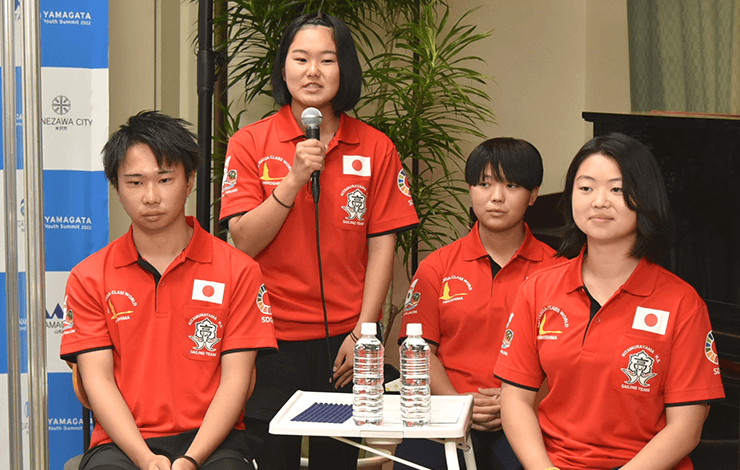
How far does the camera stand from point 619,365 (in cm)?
164

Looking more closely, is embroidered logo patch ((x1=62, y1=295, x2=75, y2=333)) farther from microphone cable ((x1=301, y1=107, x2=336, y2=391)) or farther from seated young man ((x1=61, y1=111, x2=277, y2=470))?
microphone cable ((x1=301, y1=107, x2=336, y2=391))

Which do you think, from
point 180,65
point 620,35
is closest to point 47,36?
point 180,65

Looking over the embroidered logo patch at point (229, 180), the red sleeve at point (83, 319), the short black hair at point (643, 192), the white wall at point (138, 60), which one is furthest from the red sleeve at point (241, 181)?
the white wall at point (138, 60)

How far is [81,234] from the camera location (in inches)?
110

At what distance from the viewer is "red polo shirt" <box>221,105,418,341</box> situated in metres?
1.96

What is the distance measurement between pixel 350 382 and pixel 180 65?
186 centimetres

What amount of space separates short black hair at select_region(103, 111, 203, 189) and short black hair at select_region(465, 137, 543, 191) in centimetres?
76

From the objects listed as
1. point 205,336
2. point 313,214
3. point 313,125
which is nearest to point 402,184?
point 313,214

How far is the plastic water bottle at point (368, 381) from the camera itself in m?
1.54

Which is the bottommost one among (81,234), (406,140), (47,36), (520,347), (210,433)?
(210,433)

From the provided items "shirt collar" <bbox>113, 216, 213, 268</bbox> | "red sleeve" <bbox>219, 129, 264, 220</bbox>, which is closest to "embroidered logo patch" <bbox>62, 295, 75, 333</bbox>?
"shirt collar" <bbox>113, 216, 213, 268</bbox>

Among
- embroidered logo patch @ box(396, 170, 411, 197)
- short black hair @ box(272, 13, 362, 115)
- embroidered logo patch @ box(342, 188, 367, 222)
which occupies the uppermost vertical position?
short black hair @ box(272, 13, 362, 115)

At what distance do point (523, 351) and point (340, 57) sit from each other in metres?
0.86

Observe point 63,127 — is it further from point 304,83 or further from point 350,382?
point 350,382
